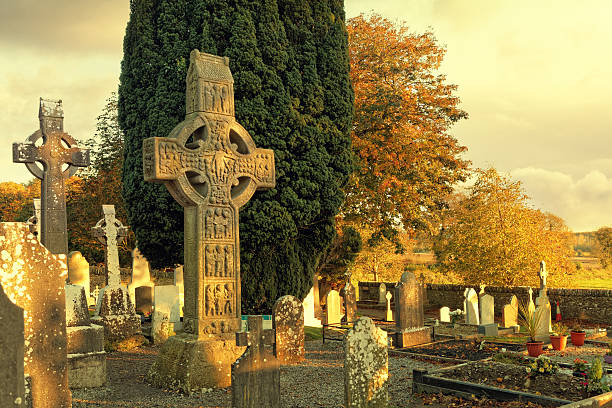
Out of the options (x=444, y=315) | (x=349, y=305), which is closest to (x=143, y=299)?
(x=349, y=305)

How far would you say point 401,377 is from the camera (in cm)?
919

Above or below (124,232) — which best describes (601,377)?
below

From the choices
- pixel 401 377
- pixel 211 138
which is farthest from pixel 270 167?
pixel 401 377

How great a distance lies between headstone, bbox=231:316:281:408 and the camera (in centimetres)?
580

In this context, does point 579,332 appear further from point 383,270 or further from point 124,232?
point 383,270

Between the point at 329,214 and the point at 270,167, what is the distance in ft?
17.9

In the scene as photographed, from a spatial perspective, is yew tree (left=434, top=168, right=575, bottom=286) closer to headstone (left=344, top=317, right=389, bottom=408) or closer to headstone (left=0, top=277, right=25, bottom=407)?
headstone (left=344, top=317, right=389, bottom=408)

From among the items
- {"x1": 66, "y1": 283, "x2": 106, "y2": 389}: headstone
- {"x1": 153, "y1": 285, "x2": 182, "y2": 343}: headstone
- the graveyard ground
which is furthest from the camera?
{"x1": 153, "y1": 285, "x2": 182, "y2": 343}: headstone

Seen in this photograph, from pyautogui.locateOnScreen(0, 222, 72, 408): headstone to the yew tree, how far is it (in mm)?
18772

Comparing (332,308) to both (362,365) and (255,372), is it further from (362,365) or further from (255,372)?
(255,372)

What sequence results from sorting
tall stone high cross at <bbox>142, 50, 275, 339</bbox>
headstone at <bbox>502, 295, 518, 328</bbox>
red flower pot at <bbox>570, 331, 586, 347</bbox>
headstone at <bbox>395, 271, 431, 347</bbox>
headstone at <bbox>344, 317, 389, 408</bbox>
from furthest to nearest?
headstone at <bbox>502, 295, 518, 328</bbox> < red flower pot at <bbox>570, 331, 586, 347</bbox> < headstone at <bbox>395, 271, 431, 347</bbox> < tall stone high cross at <bbox>142, 50, 275, 339</bbox> < headstone at <bbox>344, 317, 389, 408</bbox>

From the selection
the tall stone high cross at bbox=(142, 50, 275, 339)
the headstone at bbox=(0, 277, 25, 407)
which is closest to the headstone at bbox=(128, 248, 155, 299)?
the tall stone high cross at bbox=(142, 50, 275, 339)

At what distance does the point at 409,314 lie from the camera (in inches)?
496

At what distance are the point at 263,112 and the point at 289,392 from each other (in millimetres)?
7367
